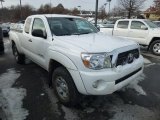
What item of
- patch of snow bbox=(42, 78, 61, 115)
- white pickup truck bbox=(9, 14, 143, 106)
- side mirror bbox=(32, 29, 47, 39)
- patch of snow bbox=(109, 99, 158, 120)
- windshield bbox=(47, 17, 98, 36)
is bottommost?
patch of snow bbox=(109, 99, 158, 120)

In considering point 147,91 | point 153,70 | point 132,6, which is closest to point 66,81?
point 147,91

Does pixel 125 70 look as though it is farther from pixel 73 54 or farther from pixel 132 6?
pixel 132 6

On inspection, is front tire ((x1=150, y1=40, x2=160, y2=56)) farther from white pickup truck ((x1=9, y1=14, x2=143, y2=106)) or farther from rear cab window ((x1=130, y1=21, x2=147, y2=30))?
white pickup truck ((x1=9, y1=14, x2=143, y2=106))

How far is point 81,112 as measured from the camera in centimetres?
407

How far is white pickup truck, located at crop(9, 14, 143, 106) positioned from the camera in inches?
144

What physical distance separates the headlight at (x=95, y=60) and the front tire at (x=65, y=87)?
502mm

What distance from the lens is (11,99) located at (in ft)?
15.2

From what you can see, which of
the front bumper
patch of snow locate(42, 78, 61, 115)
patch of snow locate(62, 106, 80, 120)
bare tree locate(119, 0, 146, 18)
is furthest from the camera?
bare tree locate(119, 0, 146, 18)

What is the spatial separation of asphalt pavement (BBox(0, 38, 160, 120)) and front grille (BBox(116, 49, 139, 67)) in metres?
0.89

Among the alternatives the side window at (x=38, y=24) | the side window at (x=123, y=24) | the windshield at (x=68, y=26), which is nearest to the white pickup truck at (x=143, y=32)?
the side window at (x=123, y=24)

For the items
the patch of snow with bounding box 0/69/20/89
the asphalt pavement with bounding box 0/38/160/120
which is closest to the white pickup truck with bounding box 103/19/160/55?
the asphalt pavement with bounding box 0/38/160/120

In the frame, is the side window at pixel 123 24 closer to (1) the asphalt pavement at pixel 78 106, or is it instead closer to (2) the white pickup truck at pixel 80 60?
(1) the asphalt pavement at pixel 78 106

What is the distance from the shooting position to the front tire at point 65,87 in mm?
3936

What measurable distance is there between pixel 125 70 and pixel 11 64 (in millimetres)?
5183
